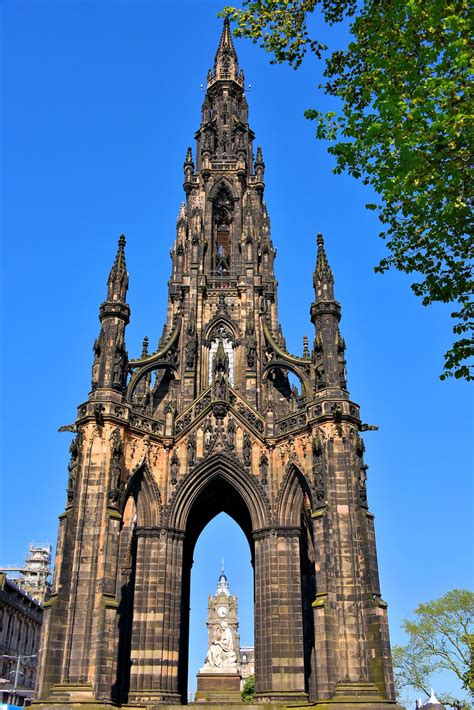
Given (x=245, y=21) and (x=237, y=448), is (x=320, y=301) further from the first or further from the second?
(x=245, y=21)

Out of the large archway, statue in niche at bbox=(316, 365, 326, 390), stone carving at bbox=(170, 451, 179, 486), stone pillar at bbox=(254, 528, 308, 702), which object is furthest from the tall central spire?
stone pillar at bbox=(254, 528, 308, 702)

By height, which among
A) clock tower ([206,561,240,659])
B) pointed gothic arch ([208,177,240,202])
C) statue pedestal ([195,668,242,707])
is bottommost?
statue pedestal ([195,668,242,707])

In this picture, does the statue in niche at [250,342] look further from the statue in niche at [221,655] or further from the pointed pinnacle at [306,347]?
the statue in niche at [221,655]

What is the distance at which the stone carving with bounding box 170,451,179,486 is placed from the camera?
1006 inches

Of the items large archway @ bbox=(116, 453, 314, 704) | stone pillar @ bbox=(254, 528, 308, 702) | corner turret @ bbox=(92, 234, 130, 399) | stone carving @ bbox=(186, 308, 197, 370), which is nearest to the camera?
stone pillar @ bbox=(254, 528, 308, 702)

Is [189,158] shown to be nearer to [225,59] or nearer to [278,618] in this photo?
[225,59]

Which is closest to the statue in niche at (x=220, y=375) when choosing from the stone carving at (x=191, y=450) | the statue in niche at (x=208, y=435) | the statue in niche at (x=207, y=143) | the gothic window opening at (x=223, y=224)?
the statue in niche at (x=208, y=435)

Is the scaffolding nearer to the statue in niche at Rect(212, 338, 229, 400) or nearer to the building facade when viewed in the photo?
the building facade

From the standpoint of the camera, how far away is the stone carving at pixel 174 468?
83.9ft

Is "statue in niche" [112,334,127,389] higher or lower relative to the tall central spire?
lower

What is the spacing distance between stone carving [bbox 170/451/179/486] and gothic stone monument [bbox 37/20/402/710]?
5cm

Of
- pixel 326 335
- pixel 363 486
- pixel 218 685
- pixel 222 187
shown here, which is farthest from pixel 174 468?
pixel 222 187

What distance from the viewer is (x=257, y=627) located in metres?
23.8

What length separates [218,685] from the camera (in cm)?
2598
